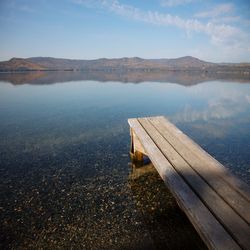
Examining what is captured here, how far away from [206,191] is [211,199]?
0.27 meters

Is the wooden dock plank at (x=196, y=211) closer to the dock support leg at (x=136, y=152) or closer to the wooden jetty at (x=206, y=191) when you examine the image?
the wooden jetty at (x=206, y=191)

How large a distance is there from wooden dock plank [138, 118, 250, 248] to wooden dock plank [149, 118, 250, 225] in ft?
0.27

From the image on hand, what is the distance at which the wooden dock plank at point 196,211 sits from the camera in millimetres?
2920

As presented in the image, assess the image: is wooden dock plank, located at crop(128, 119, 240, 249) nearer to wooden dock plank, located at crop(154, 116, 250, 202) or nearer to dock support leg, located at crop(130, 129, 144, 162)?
wooden dock plank, located at crop(154, 116, 250, 202)

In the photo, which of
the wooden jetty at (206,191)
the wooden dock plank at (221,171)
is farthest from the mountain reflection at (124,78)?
the wooden jetty at (206,191)

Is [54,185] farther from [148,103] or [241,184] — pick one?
[148,103]

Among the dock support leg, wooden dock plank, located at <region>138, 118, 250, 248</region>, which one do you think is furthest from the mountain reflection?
wooden dock plank, located at <region>138, 118, 250, 248</region>

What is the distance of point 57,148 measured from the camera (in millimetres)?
10672

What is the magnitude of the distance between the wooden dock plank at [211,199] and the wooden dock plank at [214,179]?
0.08 metres

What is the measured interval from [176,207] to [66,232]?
306cm

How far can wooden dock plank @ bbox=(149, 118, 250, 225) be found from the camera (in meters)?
3.54

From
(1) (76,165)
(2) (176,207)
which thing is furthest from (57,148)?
(2) (176,207)

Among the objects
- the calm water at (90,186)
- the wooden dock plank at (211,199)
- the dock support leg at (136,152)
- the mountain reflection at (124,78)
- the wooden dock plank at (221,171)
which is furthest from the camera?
the mountain reflection at (124,78)

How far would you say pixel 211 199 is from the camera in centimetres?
378
